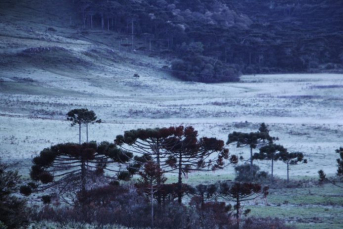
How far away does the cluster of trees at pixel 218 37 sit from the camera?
92.6m

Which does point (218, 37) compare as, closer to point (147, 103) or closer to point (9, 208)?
point (147, 103)

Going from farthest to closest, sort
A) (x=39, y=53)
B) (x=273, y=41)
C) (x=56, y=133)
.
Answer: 1. (x=273, y=41)
2. (x=39, y=53)
3. (x=56, y=133)

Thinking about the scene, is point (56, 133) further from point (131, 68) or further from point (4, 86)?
point (131, 68)

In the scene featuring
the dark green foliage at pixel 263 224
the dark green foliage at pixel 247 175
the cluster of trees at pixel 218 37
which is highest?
the cluster of trees at pixel 218 37

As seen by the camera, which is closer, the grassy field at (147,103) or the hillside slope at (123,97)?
the grassy field at (147,103)

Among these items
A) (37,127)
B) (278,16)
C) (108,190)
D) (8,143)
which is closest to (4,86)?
(37,127)

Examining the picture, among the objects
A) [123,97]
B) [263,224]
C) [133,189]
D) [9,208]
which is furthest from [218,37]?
[9,208]

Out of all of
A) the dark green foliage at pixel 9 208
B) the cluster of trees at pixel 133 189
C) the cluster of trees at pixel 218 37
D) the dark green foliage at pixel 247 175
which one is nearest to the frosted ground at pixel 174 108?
the dark green foliage at pixel 247 175

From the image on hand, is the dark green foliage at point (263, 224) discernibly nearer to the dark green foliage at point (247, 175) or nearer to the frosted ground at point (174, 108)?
the dark green foliage at point (247, 175)

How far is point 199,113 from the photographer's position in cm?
4581

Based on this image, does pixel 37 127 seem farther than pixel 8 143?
Yes

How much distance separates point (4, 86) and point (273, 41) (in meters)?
73.4

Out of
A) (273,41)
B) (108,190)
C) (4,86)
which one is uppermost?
(273,41)

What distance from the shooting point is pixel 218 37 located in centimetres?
10781
